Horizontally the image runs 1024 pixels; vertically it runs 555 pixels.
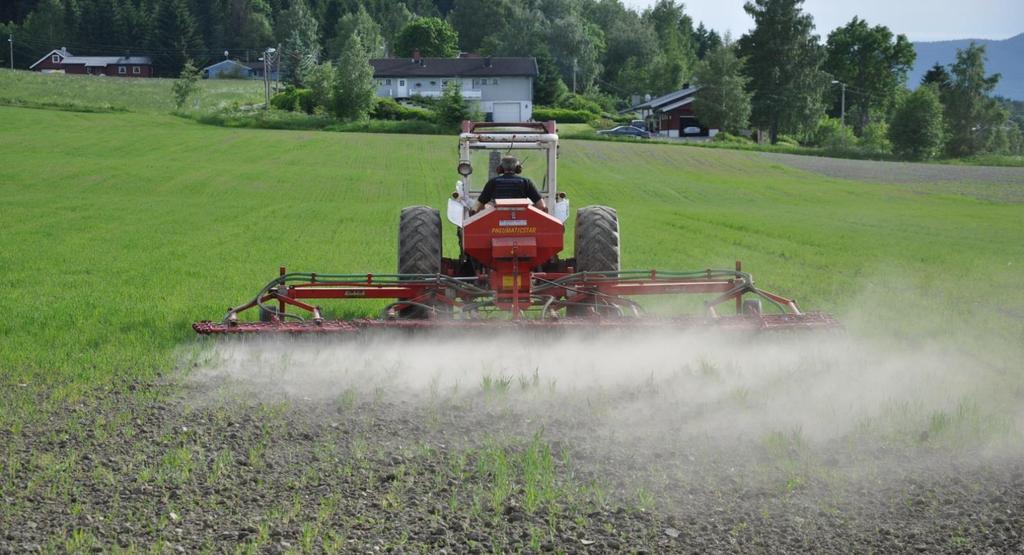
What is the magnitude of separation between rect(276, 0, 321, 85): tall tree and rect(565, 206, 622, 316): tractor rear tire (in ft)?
360

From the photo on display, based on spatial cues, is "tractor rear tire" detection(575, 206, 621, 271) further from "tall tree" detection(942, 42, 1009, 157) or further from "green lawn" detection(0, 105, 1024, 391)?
"tall tree" detection(942, 42, 1009, 157)

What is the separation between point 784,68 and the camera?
90.0 meters

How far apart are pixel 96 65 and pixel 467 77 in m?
53.7

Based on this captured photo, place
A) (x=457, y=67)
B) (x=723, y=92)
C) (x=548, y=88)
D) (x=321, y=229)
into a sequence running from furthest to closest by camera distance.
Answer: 1. (x=457, y=67)
2. (x=548, y=88)
3. (x=723, y=92)
4. (x=321, y=229)

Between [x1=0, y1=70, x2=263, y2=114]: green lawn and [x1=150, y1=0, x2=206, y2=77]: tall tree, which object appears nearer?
[x1=0, y1=70, x2=263, y2=114]: green lawn

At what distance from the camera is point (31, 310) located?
42.8 feet

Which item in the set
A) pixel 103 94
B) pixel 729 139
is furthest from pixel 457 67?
pixel 729 139

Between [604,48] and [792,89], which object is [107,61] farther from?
[792,89]

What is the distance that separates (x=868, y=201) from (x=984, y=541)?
38.8 meters

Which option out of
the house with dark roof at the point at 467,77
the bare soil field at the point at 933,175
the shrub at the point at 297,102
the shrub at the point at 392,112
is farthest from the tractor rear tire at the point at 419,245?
the house with dark roof at the point at 467,77

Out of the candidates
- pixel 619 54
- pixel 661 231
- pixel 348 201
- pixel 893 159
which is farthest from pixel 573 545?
pixel 619 54

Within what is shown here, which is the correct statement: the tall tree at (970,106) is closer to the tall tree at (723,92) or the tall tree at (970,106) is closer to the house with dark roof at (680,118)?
the tall tree at (723,92)

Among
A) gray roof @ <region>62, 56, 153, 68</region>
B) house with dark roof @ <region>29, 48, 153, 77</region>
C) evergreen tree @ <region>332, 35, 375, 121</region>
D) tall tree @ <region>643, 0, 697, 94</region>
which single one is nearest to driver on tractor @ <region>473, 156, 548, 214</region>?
evergreen tree @ <region>332, 35, 375, 121</region>

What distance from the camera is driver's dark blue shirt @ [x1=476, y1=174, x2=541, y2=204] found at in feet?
38.9
